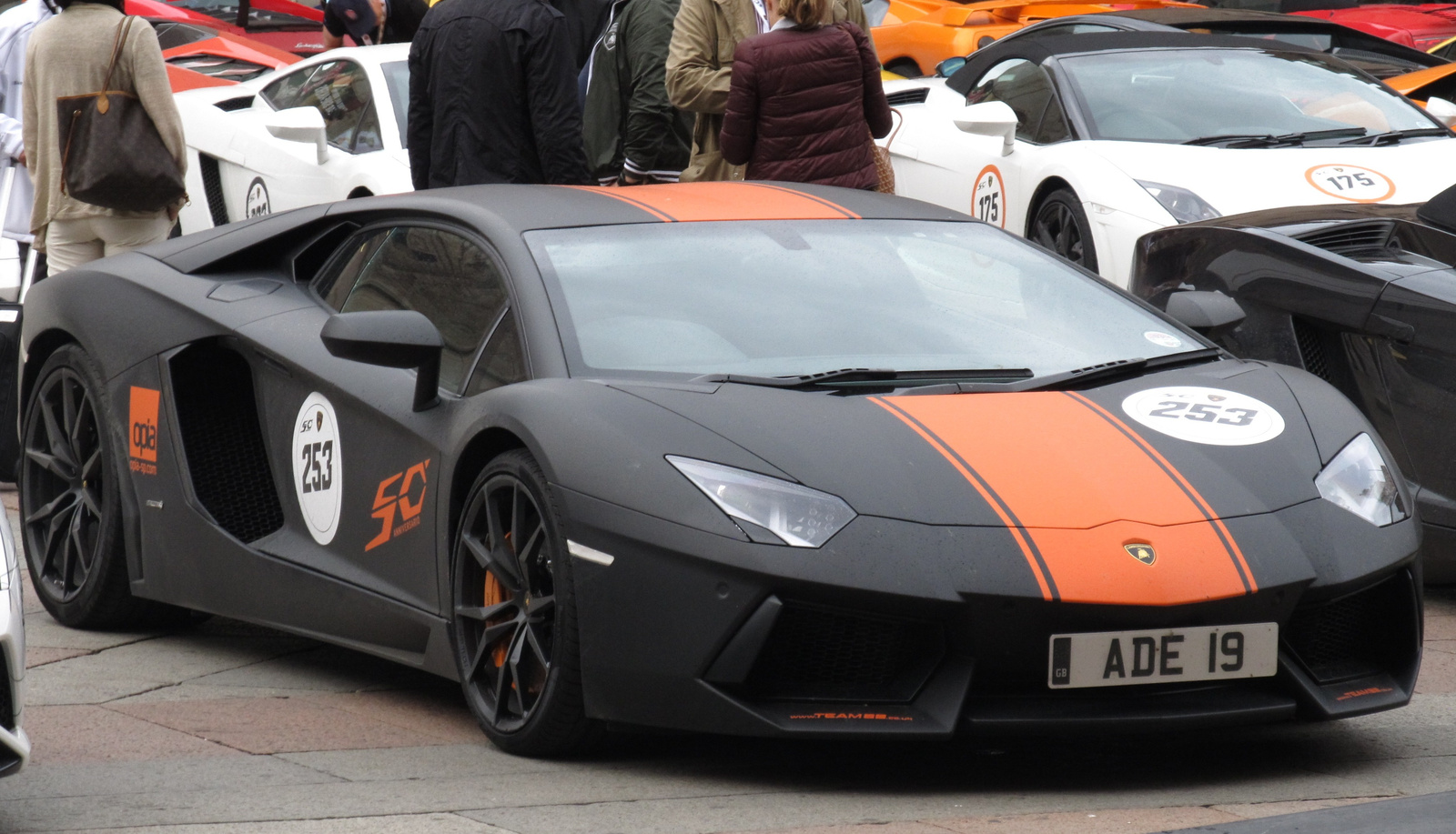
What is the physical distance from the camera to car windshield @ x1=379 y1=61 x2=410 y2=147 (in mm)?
9891

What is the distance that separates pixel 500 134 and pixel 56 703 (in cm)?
324

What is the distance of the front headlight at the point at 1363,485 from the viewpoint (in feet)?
13.1

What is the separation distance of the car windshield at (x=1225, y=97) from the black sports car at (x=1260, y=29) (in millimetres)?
449

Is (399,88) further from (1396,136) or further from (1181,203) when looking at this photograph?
(1396,136)

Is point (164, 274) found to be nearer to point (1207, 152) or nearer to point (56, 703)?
point (56, 703)

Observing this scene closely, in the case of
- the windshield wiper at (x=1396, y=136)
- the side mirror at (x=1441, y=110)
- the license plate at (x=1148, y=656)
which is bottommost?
the side mirror at (x=1441, y=110)

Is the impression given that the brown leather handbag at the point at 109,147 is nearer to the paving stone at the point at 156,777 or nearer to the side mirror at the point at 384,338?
the side mirror at the point at 384,338

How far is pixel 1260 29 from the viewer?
35.3ft

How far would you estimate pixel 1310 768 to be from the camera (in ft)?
13.0

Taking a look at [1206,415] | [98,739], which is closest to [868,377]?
[1206,415]

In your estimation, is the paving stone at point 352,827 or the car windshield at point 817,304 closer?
the paving stone at point 352,827

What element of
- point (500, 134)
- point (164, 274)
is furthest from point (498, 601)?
point (500, 134)

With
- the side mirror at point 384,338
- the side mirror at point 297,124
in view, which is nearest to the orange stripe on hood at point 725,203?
the side mirror at point 384,338

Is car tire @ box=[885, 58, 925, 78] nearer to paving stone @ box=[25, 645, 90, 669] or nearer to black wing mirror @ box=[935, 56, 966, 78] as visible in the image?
black wing mirror @ box=[935, 56, 966, 78]
